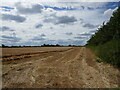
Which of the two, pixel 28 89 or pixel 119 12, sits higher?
pixel 119 12

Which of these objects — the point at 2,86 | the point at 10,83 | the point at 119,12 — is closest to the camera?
the point at 2,86

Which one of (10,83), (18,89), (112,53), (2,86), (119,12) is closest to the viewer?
(18,89)

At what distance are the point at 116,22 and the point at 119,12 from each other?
3.16 ft

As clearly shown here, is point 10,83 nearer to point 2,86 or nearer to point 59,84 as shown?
point 2,86

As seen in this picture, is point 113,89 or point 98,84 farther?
point 98,84

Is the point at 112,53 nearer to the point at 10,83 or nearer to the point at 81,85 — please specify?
the point at 81,85

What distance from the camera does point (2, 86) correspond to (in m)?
7.84

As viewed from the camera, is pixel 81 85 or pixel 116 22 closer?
pixel 81 85

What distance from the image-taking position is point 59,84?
815 cm

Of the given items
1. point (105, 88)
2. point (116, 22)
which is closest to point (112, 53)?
point (116, 22)

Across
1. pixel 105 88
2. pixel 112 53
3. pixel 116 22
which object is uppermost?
pixel 116 22

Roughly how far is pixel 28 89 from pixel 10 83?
1.41m

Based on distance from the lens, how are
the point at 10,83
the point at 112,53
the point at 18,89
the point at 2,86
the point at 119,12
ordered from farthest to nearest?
the point at 119,12 < the point at 112,53 < the point at 10,83 < the point at 2,86 < the point at 18,89

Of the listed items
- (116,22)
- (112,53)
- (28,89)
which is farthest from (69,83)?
(116,22)
